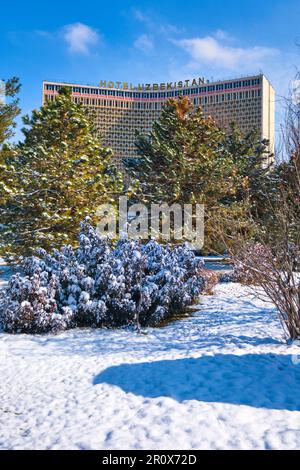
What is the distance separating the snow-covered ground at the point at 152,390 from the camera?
3904mm

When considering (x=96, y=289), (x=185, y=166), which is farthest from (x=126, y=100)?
(x=96, y=289)

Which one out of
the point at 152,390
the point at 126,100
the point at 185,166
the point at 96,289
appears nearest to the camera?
the point at 152,390

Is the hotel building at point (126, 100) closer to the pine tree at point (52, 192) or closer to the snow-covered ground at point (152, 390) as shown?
the pine tree at point (52, 192)

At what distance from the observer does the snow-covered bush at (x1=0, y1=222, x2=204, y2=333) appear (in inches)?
316

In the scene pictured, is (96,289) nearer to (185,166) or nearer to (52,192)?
(52,192)

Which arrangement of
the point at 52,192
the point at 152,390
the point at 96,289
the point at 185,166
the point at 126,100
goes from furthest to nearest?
the point at 126,100
the point at 185,166
the point at 52,192
the point at 96,289
the point at 152,390

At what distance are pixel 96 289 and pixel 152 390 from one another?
429 cm

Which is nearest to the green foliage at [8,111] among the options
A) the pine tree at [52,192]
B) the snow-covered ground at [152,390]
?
the pine tree at [52,192]

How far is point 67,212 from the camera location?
13688 millimetres

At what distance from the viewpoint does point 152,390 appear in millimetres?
5020

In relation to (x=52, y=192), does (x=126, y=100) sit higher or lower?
higher

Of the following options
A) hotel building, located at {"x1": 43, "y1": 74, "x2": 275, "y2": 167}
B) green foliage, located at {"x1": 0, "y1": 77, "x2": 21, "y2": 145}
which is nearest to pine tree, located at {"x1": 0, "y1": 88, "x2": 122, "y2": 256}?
green foliage, located at {"x1": 0, "y1": 77, "x2": 21, "y2": 145}
